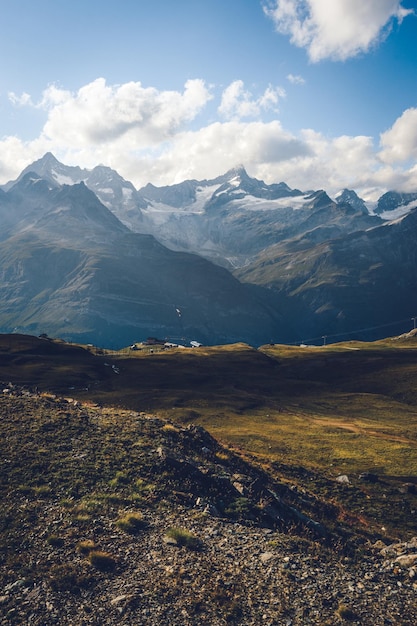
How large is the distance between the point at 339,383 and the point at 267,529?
380 feet

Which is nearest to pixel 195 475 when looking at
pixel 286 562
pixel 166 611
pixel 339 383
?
pixel 286 562

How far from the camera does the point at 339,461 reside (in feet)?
185

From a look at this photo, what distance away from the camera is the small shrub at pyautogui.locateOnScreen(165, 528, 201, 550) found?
2441 centimetres

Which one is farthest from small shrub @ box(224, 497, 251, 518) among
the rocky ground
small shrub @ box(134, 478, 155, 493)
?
small shrub @ box(134, 478, 155, 493)

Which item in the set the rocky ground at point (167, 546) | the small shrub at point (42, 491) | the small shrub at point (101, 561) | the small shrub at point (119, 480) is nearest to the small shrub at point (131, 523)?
the rocky ground at point (167, 546)

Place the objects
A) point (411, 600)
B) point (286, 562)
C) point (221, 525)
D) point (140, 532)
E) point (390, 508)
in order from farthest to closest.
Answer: point (390, 508)
point (221, 525)
point (140, 532)
point (286, 562)
point (411, 600)

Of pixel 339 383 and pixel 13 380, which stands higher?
pixel 13 380

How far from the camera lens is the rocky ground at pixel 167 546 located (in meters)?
19.9

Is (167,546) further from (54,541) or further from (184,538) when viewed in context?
(54,541)

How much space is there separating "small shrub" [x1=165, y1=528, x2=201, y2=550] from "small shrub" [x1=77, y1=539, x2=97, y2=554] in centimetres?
400

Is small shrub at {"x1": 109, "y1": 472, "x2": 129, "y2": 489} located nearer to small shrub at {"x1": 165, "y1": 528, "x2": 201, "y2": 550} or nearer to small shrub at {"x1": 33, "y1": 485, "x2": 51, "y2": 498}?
small shrub at {"x1": 33, "y1": 485, "x2": 51, "y2": 498}

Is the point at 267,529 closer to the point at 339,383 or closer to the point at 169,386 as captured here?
the point at 169,386

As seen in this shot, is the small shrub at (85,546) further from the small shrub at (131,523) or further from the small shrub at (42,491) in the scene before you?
the small shrub at (42,491)

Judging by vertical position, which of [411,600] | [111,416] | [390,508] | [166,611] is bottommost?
[390,508]
